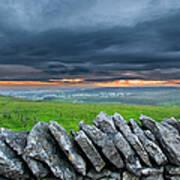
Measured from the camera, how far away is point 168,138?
1239 cm

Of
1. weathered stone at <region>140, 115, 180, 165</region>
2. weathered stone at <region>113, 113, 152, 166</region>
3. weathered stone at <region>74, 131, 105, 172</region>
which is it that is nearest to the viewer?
weathered stone at <region>74, 131, 105, 172</region>

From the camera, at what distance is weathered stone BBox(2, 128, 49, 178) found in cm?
1013

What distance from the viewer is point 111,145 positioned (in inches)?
440

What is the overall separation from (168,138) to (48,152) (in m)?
8.36

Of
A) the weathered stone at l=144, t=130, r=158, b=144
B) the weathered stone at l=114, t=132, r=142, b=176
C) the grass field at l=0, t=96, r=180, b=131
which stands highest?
the grass field at l=0, t=96, r=180, b=131

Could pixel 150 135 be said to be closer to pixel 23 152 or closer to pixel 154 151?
pixel 154 151

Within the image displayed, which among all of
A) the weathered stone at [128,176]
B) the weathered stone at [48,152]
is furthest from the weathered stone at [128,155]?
the weathered stone at [48,152]

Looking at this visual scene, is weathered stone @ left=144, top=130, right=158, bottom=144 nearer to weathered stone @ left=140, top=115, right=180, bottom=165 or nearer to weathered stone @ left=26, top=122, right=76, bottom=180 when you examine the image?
weathered stone @ left=140, top=115, right=180, bottom=165

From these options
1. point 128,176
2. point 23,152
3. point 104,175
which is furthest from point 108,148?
point 23,152

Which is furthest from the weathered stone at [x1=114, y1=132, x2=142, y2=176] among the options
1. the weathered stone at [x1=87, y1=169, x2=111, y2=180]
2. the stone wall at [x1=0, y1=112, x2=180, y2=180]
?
the weathered stone at [x1=87, y1=169, x2=111, y2=180]

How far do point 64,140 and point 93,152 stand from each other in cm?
198

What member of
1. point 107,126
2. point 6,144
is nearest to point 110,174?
point 107,126

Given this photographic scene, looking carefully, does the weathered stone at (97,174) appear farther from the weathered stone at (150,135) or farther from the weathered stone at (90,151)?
the weathered stone at (150,135)

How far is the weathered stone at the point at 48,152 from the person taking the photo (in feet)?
33.2
